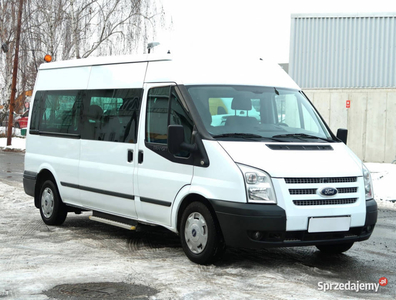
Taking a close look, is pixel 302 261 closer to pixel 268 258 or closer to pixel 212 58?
pixel 268 258

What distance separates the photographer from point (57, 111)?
9617 mm

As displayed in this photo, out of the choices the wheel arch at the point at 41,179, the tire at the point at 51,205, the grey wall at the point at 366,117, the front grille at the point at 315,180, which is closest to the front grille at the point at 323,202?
the front grille at the point at 315,180

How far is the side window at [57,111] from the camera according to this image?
9164mm

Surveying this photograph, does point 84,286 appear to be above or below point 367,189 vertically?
below

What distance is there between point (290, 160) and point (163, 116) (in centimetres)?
170

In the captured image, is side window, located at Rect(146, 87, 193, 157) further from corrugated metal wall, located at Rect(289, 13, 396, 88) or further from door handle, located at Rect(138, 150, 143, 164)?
corrugated metal wall, located at Rect(289, 13, 396, 88)

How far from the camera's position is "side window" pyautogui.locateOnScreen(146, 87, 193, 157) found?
280 inches

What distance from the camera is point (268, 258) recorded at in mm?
7195

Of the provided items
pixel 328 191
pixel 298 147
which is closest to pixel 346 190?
pixel 328 191

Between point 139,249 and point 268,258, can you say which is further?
point 139,249

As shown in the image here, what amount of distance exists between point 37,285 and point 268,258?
260 centimetres

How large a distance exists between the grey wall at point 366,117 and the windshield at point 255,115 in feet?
54.3

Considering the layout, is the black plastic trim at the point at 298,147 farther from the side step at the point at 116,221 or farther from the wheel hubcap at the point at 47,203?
the wheel hubcap at the point at 47,203

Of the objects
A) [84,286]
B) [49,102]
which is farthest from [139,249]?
[49,102]
